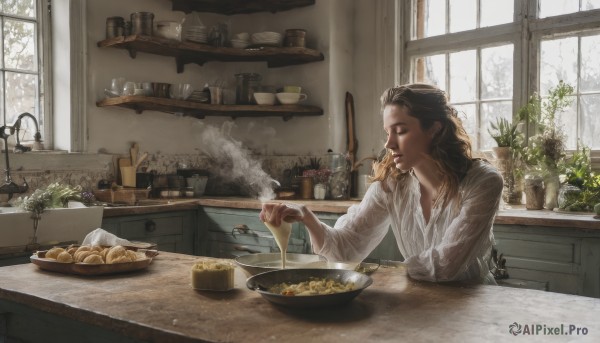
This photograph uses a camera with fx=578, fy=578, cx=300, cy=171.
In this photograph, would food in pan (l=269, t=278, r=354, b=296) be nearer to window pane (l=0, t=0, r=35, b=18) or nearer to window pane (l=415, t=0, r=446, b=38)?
window pane (l=415, t=0, r=446, b=38)

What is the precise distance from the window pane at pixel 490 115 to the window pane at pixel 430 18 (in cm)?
68

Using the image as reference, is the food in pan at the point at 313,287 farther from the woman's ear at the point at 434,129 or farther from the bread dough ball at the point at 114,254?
the woman's ear at the point at 434,129

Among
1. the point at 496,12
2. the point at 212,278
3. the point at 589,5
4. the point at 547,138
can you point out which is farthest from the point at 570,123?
the point at 212,278

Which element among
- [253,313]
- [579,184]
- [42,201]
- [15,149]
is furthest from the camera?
[15,149]

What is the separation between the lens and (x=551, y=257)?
2.77 meters

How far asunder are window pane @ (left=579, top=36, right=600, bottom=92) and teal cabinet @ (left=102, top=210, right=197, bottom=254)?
268cm

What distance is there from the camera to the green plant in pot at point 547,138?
3316mm

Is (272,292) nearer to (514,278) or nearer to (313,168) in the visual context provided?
(514,278)

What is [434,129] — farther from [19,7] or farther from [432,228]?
[19,7]

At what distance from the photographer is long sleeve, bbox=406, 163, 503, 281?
5.79ft

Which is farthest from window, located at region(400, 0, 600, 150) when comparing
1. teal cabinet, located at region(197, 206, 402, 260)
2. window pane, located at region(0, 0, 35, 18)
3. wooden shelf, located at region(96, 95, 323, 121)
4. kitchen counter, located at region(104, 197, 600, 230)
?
window pane, located at region(0, 0, 35, 18)

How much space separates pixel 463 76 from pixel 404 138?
220cm

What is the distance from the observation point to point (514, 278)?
2877 mm

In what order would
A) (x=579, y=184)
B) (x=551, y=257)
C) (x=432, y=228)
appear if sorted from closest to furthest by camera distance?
(x=432, y=228) < (x=551, y=257) < (x=579, y=184)
